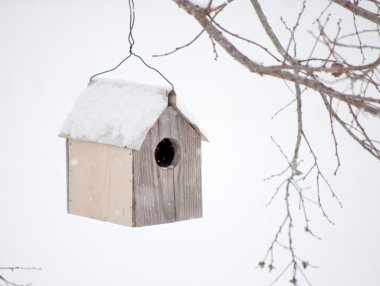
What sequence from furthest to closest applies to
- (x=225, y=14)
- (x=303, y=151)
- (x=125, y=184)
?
(x=225, y=14) → (x=303, y=151) → (x=125, y=184)

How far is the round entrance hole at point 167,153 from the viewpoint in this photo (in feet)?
13.0

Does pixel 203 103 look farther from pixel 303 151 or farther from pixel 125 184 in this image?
pixel 125 184

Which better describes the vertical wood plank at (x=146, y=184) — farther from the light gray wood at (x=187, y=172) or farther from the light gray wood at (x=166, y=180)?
the light gray wood at (x=187, y=172)

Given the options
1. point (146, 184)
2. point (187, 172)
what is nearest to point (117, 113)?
point (146, 184)

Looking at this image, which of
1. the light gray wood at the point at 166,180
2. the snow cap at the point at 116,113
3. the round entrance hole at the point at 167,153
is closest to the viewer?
the snow cap at the point at 116,113

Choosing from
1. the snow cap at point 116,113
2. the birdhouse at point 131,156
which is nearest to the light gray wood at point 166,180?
the birdhouse at point 131,156

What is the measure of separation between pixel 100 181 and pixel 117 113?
36 centimetres

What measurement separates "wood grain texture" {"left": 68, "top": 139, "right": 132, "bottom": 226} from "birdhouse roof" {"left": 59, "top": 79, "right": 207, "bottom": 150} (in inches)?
3.3

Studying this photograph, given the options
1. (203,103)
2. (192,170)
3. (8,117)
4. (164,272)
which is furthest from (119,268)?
(203,103)

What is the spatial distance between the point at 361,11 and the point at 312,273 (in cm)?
552

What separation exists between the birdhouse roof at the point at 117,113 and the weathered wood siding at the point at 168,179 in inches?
3.0

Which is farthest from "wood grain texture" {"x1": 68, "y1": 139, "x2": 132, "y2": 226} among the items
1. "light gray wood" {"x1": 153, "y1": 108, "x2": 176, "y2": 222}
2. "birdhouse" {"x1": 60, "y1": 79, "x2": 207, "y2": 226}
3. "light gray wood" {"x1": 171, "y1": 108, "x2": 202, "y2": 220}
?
"light gray wood" {"x1": 171, "y1": 108, "x2": 202, "y2": 220}

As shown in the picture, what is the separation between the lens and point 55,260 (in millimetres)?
7668

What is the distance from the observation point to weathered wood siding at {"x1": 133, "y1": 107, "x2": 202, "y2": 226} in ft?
12.3
